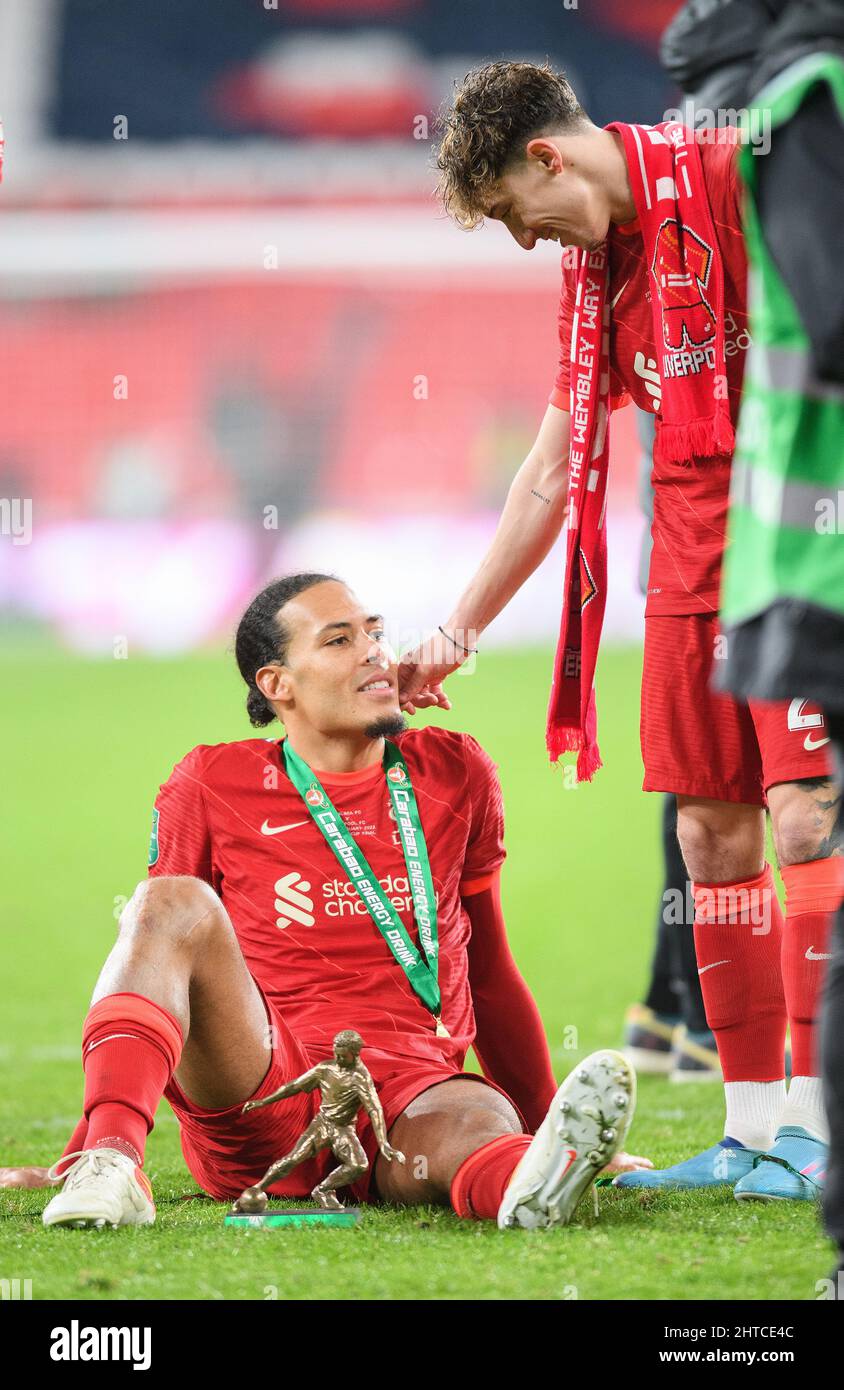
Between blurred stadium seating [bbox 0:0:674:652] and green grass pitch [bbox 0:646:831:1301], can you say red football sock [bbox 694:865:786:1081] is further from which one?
blurred stadium seating [bbox 0:0:674:652]

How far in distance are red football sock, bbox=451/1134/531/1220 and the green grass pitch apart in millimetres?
42

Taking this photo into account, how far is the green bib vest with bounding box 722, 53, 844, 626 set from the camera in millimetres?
1641

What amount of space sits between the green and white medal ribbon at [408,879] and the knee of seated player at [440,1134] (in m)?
0.24

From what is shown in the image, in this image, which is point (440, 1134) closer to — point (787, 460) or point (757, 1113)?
point (757, 1113)

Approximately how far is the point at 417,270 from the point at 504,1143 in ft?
59.8

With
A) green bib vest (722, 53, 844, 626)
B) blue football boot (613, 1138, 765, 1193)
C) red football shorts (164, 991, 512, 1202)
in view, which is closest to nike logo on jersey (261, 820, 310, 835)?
red football shorts (164, 991, 512, 1202)

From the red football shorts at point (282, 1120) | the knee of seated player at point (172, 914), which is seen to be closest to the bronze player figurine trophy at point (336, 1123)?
the red football shorts at point (282, 1120)

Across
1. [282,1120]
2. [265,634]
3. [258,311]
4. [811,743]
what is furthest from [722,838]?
[258,311]

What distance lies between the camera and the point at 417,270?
64.7 ft

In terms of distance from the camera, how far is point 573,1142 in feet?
7.12

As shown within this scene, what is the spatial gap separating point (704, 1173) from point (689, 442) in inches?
46.3

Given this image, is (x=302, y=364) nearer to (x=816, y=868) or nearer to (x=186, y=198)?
(x=186, y=198)

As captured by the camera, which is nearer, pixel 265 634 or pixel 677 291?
pixel 677 291

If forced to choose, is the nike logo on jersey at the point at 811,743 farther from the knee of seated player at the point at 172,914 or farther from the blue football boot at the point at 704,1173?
the knee of seated player at the point at 172,914
